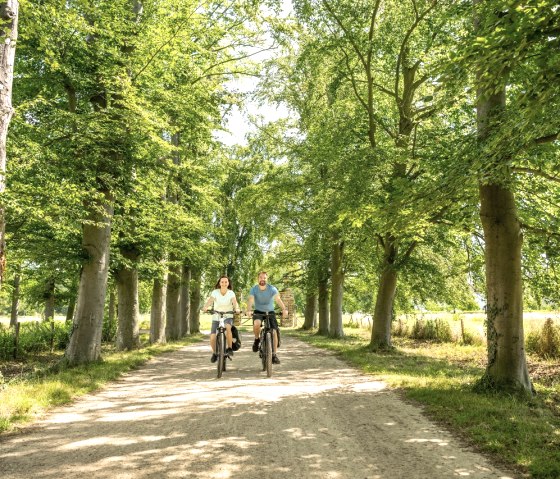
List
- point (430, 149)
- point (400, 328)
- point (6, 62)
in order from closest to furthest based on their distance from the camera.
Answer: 1. point (6, 62)
2. point (430, 149)
3. point (400, 328)

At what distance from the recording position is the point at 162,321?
20391 millimetres

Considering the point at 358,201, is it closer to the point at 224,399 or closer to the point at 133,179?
the point at 133,179

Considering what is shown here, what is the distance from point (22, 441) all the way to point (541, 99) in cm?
676

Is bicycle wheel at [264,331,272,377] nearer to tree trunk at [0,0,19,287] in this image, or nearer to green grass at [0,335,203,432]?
green grass at [0,335,203,432]

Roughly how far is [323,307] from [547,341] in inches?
623

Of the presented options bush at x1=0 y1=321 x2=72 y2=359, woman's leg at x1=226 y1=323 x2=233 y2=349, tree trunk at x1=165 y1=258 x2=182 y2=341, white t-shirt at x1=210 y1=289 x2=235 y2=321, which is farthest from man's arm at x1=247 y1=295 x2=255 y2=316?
tree trunk at x1=165 y1=258 x2=182 y2=341

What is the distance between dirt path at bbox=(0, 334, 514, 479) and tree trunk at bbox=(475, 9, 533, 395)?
6.69 ft

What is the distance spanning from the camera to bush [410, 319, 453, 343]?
2261 cm

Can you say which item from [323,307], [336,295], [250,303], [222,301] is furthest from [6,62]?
[323,307]

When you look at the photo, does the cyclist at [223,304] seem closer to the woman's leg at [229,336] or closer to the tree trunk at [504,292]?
the woman's leg at [229,336]

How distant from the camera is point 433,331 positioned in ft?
79.4

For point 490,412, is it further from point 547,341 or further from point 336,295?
point 336,295

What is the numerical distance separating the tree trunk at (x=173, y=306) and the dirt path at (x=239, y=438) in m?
14.4

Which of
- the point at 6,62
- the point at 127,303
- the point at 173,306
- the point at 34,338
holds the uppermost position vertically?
the point at 6,62
